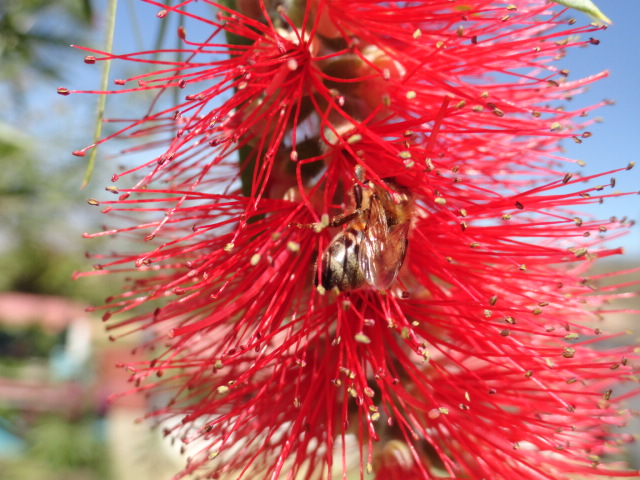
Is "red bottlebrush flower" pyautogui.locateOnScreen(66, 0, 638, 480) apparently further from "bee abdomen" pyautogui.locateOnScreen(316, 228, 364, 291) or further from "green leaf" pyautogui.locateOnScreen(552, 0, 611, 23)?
"green leaf" pyautogui.locateOnScreen(552, 0, 611, 23)

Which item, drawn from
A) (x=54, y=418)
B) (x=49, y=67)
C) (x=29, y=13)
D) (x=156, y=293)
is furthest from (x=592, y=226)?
(x=54, y=418)

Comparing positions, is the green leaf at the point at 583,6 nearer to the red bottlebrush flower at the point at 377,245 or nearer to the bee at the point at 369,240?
the red bottlebrush flower at the point at 377,245

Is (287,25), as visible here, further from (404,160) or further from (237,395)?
(237,395)

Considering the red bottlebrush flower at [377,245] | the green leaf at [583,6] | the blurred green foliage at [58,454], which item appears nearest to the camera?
the green leaf at [583,6]

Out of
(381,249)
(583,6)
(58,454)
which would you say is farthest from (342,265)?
(58,454)

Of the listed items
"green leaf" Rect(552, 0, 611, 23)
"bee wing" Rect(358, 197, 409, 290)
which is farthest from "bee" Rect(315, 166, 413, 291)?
"green leaf" Rect(552, 0, 611, 23)

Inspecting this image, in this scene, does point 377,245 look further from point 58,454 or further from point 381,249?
point 58,454

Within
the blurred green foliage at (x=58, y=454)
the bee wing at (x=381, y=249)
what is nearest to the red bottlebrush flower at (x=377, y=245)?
the bee wing at (x=381, y=249)

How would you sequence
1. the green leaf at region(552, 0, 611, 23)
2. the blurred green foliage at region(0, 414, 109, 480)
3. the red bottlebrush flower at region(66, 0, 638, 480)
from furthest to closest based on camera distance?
Answer: 1. the blurred green foliage at region(0, 414, 109, 480)
2. the red bottlebrush flower at region(66, 0, 638, 480)
3. the green leaf at region(552, 0, 611, 23)

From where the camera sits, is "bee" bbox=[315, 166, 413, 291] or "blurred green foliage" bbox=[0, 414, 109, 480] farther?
"blurred green foliage" bbox=[0, 414, 109, 480]
